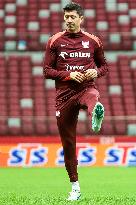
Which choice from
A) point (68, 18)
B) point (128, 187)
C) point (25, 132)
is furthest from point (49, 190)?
point (25, 132)

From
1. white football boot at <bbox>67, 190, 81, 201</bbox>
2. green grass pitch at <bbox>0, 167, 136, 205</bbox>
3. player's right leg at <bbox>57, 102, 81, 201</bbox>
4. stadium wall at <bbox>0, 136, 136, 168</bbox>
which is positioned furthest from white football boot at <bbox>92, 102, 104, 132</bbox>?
stadium wall at <bbox>0, 136, 136, 168</bbox>

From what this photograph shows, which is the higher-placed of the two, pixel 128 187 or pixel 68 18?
pixel 68 18

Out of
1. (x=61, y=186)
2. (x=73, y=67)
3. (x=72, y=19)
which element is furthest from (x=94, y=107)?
(x=61, y=186)

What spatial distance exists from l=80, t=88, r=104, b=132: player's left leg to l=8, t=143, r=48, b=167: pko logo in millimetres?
7157

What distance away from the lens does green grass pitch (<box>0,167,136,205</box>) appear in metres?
6.43

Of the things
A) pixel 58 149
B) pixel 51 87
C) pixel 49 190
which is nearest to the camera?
pixel 49 190

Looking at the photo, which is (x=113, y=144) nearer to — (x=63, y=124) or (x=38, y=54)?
(x=38, y=54)

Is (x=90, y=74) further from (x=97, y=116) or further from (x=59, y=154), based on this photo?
(x=59, y=154)

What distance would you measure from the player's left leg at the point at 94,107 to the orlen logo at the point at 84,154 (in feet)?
23.3

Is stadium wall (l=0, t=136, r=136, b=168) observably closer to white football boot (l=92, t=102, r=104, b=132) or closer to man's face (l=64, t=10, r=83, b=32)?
man's face (l=64, t=10, r=83, b=32)

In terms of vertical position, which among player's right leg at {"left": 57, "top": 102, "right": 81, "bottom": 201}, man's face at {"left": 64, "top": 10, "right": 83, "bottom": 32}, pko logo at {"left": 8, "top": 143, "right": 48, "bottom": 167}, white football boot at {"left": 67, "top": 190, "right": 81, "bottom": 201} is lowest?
pko logo at {"left": 8, "top": 143, "right": 48, "bottom": 167}

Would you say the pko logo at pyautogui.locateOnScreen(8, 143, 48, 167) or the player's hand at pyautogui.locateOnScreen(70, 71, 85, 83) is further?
the pko logo at pyautogui.locateOnScreen(8, 143, 48, 167)

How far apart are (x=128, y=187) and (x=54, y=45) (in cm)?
274

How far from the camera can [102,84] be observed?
17.5 metres
